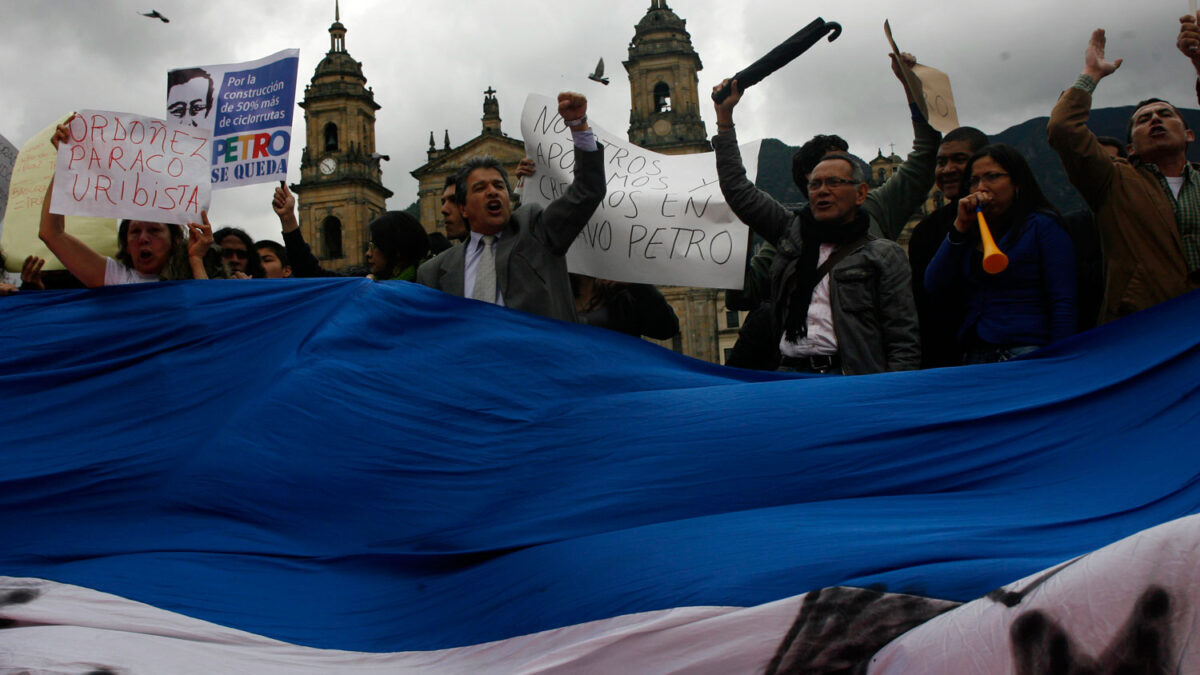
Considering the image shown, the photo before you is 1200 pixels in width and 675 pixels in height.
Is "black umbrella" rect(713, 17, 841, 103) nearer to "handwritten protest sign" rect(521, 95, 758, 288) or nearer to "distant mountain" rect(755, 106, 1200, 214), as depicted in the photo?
"handwritten protest sign" rect(521, 95, 758, 288)

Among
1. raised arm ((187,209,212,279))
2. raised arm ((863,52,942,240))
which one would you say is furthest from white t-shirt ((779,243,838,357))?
raised arm ((187,209,212,279))

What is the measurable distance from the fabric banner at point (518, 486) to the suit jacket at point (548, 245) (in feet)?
0.96

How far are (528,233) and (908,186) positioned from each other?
176cm

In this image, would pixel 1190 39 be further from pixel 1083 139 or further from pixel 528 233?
pixel 528 233

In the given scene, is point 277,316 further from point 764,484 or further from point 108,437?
point 764,484

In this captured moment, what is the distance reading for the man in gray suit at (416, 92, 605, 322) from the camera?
411 centimetres

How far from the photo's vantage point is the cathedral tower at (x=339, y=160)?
1641 inches

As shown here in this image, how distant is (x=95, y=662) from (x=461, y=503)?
1.09 meters

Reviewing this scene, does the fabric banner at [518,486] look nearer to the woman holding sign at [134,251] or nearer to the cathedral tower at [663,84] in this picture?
the woman holding sign at [134,251]

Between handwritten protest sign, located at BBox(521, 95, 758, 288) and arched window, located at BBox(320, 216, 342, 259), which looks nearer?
handwritten protest sign, located at BBox(521, 95, 758, 288)

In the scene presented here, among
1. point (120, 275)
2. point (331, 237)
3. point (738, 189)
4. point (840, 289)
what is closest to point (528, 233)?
point (738, 189)

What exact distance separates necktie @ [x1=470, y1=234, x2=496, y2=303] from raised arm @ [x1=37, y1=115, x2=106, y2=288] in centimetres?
150

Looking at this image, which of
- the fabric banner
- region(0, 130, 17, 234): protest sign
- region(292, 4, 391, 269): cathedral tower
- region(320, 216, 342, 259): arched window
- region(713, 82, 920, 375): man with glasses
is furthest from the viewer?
region(320, 216, 342, 259): arched window

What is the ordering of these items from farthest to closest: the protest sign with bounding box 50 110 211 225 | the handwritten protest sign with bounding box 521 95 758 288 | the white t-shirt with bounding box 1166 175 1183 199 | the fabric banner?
the handwritten protest sign with bounding box 521 95 758 288 → the protest sign with bounding box 50 110 211 225 → the white t-shirt with bounding box 1166 175 1183 199 → the fabric banner
